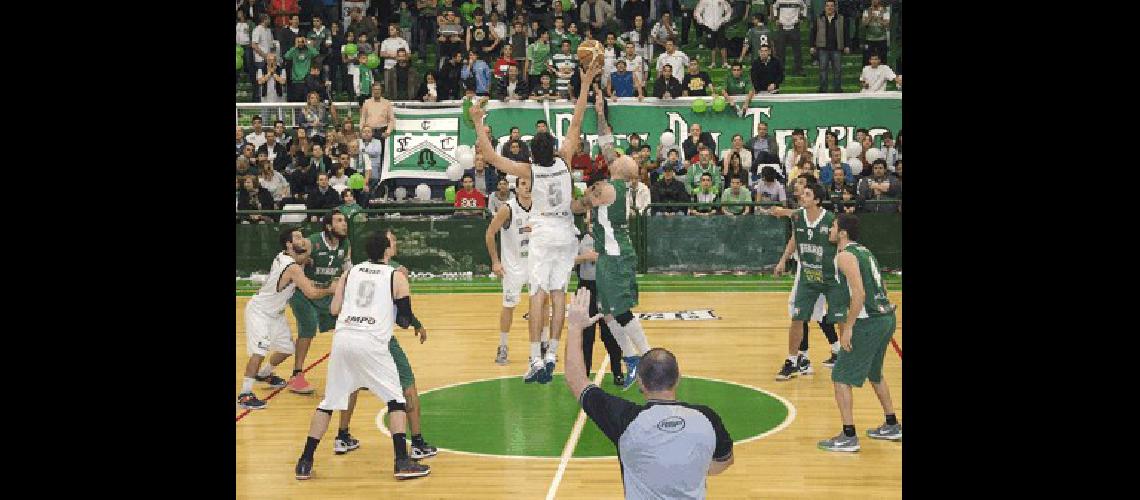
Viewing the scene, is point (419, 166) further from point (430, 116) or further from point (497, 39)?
point (497, 39)

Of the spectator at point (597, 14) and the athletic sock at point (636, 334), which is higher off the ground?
the spectator at point (597, 14)

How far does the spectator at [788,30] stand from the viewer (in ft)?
84.7

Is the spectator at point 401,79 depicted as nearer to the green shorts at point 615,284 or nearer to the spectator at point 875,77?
the spectator at point 875,77

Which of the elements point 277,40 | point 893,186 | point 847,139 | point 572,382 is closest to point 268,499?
point 572,382

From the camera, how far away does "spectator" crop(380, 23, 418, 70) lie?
84.0 ft

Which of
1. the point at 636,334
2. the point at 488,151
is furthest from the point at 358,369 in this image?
the point at 636,334

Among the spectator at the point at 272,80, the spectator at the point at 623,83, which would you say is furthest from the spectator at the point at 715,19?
the spectator at the point at 272,80

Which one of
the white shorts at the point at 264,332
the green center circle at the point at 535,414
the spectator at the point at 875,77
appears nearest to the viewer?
the green center circle at the point at 535,414

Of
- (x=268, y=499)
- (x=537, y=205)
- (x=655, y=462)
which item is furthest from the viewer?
(x=537, y=205)

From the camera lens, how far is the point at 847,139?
917 inches

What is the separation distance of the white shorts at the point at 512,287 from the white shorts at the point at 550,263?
1499 millimetres

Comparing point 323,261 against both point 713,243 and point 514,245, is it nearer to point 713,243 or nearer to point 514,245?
point 514,245

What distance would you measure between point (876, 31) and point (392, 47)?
10.7 m

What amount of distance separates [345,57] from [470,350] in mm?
12825
